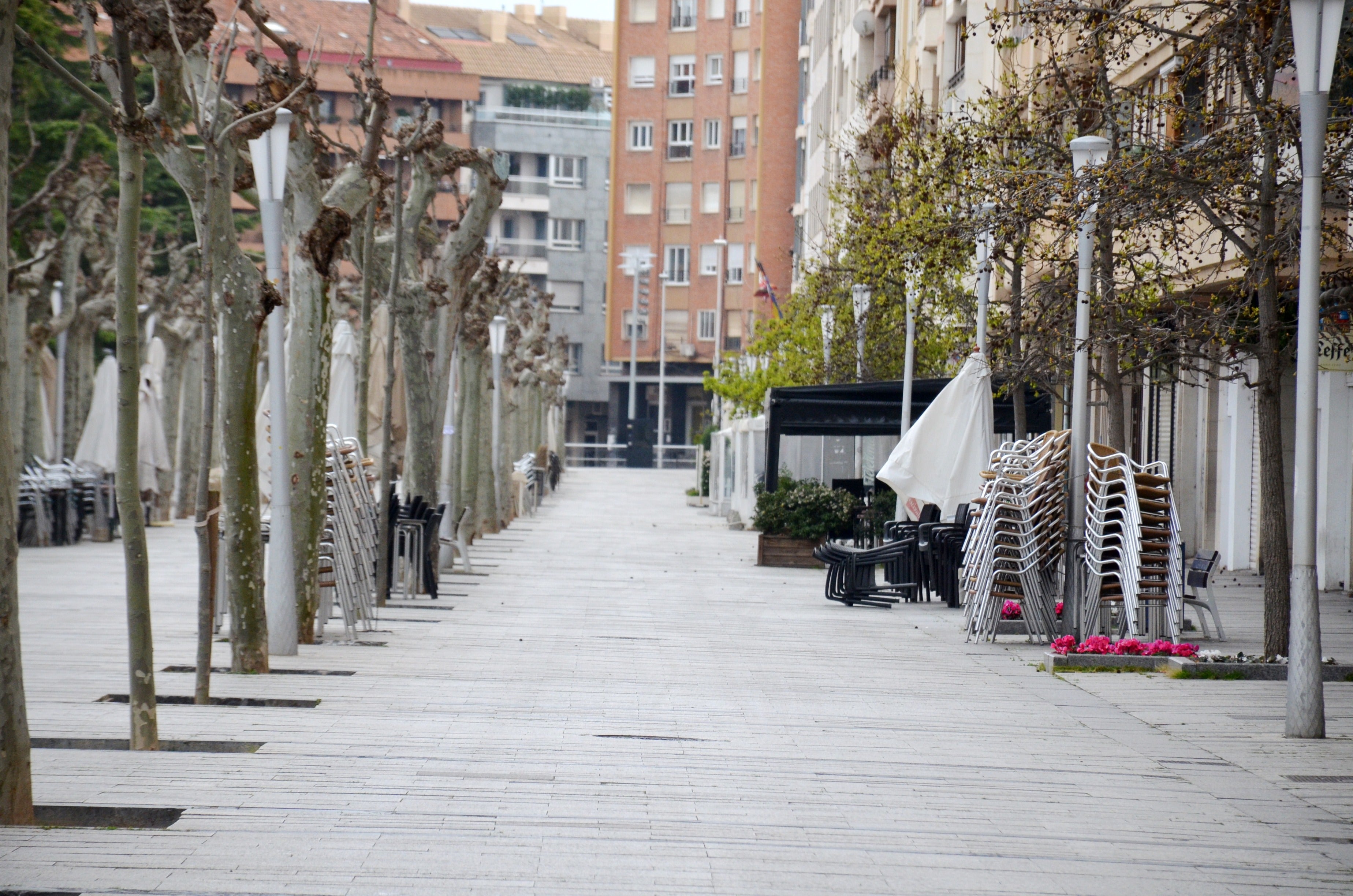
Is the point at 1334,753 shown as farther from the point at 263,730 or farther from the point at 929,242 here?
the point at 929,242

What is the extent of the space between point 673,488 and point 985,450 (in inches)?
2004

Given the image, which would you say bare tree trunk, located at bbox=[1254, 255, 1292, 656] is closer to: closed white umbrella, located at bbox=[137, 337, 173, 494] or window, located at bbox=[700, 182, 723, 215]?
closed white umbrella, located at bbox=[137, 337, 173, 494]

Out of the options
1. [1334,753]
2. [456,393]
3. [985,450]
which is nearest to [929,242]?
[985,450]

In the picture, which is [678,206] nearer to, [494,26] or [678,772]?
[494,26]

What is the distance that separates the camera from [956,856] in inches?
278

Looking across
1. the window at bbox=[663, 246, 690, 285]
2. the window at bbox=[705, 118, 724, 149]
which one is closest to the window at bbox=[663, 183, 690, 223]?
the window at bbox=[663, 246, 690, 285]

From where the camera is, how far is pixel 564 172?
Answer: 334 feet

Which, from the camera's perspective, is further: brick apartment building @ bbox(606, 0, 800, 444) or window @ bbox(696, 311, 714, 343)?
window @ bbox(696, 311, 714, 343)

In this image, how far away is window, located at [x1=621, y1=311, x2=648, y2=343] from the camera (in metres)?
98.2

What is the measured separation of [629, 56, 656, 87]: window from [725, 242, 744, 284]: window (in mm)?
10162

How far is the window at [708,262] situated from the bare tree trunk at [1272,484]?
83558 mm

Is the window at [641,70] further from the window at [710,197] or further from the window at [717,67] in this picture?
the window at [710,197]

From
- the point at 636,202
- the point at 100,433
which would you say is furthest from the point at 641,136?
the point at 100,433

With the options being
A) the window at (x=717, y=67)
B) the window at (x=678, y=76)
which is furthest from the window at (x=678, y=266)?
the window at (x=717, y=67)
